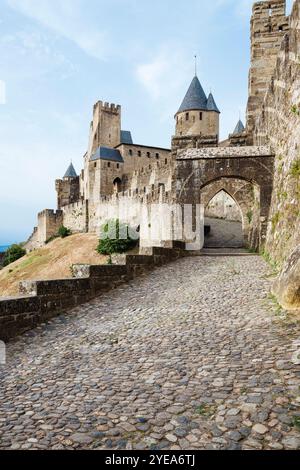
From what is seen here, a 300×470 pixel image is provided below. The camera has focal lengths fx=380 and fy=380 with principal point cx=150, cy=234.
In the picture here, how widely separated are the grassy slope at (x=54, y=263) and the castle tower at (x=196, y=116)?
17505mm

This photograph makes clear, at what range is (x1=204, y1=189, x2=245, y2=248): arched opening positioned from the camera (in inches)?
774

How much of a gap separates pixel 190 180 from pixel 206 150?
121cm

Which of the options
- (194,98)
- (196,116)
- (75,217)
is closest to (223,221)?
(196,116)

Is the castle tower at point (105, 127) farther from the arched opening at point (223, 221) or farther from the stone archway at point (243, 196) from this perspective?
the stone archway at point (243, 196)

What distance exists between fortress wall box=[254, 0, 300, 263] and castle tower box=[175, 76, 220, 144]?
33089 millimetres

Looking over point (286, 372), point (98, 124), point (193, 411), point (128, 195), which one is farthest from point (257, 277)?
point (98, 124)

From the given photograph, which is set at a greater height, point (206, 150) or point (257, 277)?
point (206, 150)

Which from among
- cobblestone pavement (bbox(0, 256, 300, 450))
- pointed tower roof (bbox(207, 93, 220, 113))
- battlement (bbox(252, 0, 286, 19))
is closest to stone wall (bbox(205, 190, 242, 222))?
battlement (bbox(252, 0, 286, 19))

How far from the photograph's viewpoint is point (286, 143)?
10.5 metres

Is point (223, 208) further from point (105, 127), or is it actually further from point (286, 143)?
point (105, 127)

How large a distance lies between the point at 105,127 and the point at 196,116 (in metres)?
18.6

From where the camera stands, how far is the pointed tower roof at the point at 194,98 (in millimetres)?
45094

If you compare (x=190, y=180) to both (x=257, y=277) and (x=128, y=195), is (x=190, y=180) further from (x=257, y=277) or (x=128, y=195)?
(x=128, y=195)

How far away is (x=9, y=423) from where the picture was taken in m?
3.47
